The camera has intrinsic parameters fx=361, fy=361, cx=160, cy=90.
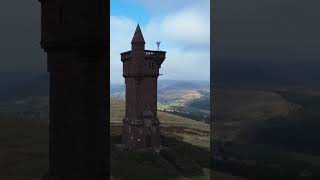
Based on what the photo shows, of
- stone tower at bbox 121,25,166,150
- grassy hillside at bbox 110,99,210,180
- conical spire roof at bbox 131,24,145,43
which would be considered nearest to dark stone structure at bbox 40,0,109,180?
grassy hillside at bbox 110,99,210,180

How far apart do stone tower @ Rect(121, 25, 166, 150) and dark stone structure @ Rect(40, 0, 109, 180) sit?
115 ft

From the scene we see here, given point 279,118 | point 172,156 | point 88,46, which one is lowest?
point 172,156

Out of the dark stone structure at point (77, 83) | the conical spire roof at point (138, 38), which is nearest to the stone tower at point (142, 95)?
the conical spire roof at point (138, 38)

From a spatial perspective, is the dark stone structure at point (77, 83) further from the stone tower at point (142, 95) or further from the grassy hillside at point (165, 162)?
the stone tower at point (142, 95)

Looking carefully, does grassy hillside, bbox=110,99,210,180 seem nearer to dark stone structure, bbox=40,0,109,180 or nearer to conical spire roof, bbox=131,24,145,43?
conical spire roof, bbox=131,24,145,43

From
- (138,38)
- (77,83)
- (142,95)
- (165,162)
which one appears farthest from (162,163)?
(77,83)

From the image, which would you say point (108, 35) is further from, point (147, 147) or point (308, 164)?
point (147, 147)

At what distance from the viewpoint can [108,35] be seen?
6.31ft

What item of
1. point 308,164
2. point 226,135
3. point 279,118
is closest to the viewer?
point 308,164

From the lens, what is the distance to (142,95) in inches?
1463

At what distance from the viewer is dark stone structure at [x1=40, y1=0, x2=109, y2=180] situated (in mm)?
1847

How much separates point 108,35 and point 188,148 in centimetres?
3933

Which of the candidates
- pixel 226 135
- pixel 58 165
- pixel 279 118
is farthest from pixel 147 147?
pixel 58 165

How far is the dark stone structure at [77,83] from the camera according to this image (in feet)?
6.06
